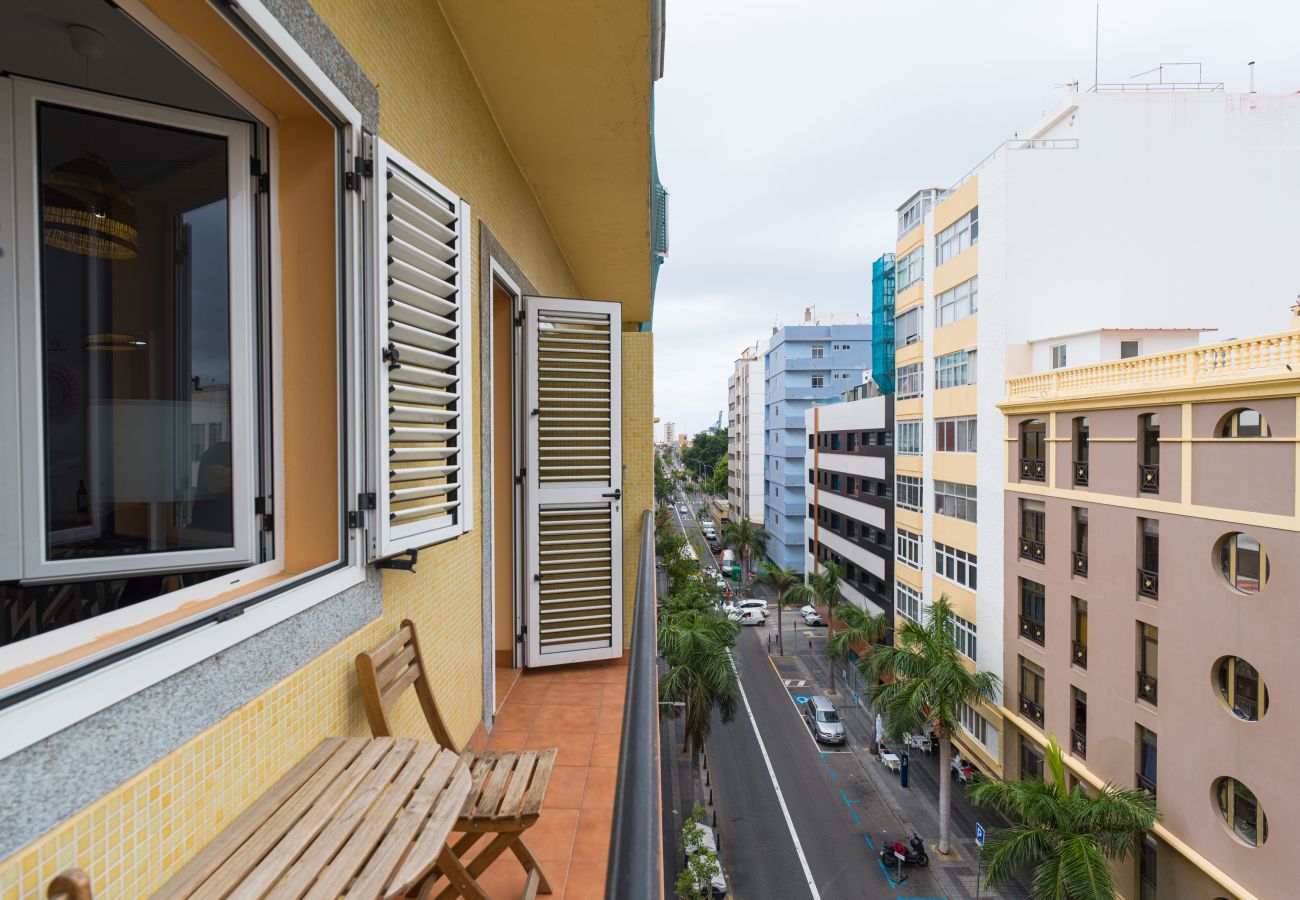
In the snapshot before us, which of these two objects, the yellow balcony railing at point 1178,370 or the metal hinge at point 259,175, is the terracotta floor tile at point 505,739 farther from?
the yellow balcony railing at point 1178,370

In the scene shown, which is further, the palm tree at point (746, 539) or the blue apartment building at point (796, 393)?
the palm tree at point (746, 539)

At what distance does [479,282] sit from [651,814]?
10.1 ft

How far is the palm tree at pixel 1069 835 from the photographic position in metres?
11.0

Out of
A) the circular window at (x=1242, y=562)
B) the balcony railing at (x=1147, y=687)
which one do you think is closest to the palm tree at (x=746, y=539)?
the balcony railing at (x=1147, y=687)

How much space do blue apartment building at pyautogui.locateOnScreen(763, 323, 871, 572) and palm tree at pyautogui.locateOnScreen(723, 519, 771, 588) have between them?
2.37ft

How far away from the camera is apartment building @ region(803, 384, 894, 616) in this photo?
1015 inches

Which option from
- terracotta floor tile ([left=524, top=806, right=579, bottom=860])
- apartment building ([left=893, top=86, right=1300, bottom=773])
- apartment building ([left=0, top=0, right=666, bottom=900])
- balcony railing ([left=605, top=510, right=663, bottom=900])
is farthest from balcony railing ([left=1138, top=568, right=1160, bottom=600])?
balcony railing ([left=605, top=510, right=663, bottom=900])

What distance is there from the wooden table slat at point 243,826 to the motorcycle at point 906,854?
674 inches

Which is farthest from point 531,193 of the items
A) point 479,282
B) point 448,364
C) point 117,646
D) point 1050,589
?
point 1050,589

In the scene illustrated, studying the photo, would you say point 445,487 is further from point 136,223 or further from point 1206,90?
point 1206,90

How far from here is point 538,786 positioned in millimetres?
2221

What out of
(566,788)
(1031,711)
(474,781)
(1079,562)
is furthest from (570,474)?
(1031,711)

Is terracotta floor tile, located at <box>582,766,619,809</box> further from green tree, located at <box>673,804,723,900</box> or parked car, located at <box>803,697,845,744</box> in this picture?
parked car, located at <box>803,697,845,744</box>

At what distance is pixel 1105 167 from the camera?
16953 mm
